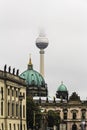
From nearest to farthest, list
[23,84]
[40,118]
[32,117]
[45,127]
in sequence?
[23,84] → [32,117] → [40,118] → [45,127]

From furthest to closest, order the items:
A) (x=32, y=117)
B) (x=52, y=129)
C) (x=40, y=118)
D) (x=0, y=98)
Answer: (x=52, y=129)
(x=40, y=118)
(x=32, y=117)
(x=0, y=98)

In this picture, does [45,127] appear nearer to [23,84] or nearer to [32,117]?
[32,117]

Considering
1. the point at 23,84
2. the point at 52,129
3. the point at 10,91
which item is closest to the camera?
the point at 10,91

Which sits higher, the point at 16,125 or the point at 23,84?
the point at 23,84

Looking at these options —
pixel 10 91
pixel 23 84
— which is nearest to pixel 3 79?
pixel 10 91

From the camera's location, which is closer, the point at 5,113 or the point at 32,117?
the point at 5,113

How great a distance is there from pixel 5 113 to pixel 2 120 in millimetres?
2312

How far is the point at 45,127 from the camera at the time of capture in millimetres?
181500

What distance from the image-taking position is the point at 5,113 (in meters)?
120

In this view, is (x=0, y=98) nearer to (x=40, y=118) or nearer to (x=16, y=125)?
(x=16, y=125)

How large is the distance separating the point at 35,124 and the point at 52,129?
138 ft

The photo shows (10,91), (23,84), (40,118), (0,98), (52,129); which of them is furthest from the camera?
(52,129)

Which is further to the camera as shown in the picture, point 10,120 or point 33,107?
point 33,107

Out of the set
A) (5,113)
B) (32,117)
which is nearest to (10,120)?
(5,113)
